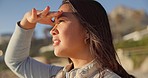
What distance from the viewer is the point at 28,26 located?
133cm

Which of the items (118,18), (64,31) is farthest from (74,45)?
(118,18)

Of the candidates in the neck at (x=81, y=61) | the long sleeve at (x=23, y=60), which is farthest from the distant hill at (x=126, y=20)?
the neck at (x=81, y=61)

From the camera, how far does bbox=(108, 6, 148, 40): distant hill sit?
1956 cm

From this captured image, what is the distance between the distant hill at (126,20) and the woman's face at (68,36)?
1725 cm

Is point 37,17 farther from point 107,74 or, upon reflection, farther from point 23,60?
point 107,74

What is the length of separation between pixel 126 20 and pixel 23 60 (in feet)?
74.5

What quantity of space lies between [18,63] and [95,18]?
1.27 ft

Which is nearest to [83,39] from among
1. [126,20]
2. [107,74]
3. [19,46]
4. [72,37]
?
[72,37]

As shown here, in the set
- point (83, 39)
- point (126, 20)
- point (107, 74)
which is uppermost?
point (83, 39)

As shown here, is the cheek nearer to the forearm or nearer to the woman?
the woman

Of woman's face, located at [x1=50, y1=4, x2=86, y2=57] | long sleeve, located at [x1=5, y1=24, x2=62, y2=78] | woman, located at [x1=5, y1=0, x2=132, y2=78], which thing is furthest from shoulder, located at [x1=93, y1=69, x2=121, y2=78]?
long sleeve, located at [x1=5, y1=24, x2=62, y2=78]

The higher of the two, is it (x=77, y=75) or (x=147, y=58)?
(x=77, y=75)

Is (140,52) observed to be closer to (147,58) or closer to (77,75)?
(147,58)

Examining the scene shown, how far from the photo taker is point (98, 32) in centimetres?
121
